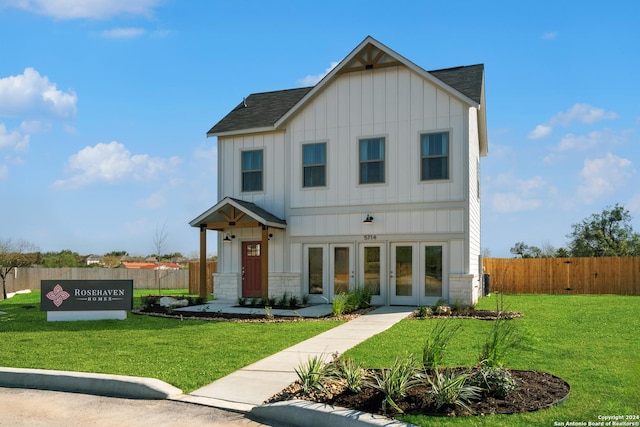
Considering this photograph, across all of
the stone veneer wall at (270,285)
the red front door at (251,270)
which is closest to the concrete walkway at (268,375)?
the stone veneer wall at (270,285)

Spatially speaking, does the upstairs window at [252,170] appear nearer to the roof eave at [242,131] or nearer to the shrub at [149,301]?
the roof eave at [242,131]

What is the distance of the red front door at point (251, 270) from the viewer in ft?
71.4

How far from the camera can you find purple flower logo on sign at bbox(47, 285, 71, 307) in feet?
52.5

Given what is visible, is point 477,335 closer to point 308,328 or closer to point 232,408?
point 308,328

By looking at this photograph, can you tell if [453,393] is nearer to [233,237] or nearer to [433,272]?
[433,272]

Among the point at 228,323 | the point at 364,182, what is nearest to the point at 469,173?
the point at 364,182

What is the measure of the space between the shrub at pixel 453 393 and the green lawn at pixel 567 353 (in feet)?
1.15

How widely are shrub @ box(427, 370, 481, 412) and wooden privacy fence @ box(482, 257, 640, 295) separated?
21426 millimetres

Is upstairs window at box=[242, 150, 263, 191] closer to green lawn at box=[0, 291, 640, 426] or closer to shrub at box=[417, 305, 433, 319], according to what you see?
green lawn at box=[0, 291, 640, 426]

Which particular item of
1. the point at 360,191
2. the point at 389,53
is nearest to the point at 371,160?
the point at 360,191

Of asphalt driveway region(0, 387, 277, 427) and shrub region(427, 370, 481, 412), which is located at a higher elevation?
shrub region(427, 370, 481, 412)

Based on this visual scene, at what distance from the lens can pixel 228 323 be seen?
50.2 ft

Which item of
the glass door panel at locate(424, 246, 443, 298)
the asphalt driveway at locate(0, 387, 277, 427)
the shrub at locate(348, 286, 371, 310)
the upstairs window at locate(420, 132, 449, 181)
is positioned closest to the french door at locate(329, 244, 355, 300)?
the shrub at locate(348, 286, 371, 310)

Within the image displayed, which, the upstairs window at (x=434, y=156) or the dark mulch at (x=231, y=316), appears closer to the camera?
the dark mulch at (x=231, y=316)
